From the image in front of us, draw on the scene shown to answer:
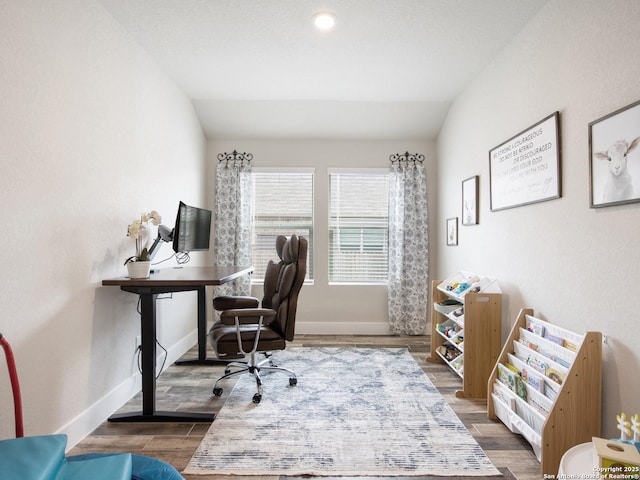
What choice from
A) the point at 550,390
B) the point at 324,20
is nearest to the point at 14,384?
the point at 550,390

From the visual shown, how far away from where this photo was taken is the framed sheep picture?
160 cm

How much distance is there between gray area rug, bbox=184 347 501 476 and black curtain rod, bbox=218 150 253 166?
8.41 feet

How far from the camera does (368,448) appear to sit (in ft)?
6.54

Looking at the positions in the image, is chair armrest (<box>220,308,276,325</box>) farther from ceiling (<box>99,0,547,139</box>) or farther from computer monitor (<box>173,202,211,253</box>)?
ceiling (<box>99,0,547,139</box>)

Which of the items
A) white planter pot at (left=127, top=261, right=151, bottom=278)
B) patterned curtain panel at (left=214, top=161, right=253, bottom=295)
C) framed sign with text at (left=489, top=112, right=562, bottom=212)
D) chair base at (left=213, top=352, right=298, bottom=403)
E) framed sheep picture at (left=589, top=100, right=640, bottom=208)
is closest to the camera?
framed sheep picture at (left=589, top=100, right=640, bottom=208)

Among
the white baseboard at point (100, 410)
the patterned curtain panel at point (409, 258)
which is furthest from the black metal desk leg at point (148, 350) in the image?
the patterned curtain panel at point (409, 258)

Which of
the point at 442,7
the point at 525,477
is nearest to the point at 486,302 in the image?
the point at 525,477

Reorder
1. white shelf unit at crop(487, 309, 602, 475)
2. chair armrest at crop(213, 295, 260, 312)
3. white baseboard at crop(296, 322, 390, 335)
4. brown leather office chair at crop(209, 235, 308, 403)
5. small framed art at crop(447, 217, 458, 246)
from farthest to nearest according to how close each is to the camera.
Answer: white baseboard at crop(296, 322, 390, 335), small framed art at crop(447, 217, 458, 246), chair armrest at crop(213, 295, 260, 312), brown leather office chair at crop(209, 235, 308, 403), white shelf unit at crop(487, 309, 602, 475)

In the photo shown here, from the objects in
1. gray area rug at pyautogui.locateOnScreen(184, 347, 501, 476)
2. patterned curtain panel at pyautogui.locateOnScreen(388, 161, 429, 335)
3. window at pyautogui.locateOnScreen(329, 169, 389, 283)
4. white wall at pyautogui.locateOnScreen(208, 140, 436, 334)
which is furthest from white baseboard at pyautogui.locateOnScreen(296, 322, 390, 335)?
gray area rug at pyautogui.locateOnScreen(184, 347, 501, 476)

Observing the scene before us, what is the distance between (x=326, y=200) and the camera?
14.9 ft

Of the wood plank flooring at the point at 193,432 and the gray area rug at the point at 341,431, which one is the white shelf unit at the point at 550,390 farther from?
the gray area rug at the point at 341,431

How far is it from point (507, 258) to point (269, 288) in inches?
74.0

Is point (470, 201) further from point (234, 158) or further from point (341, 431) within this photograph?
point (234, 158)

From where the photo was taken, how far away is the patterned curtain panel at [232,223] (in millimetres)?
4395
